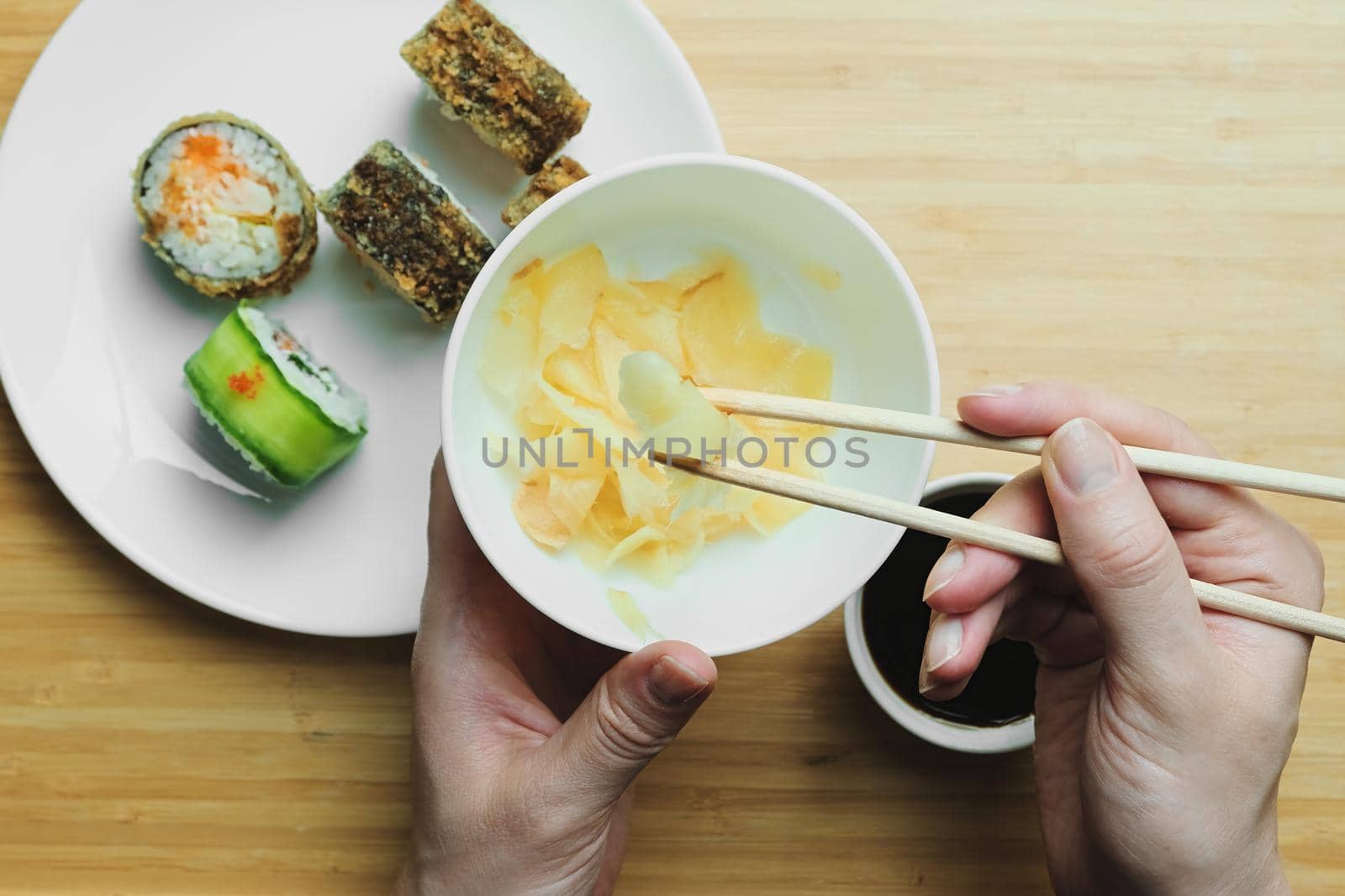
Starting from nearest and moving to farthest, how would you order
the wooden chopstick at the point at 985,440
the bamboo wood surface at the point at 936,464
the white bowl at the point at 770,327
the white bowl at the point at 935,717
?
1. the wooden chopstick at the point at 985,440
2. the white bowl at the point at 770,327
3. the white bowl at the point at 935,717
4. the bamboo wood surface at the point at 936,464

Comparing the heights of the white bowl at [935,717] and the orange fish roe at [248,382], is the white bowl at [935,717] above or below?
below

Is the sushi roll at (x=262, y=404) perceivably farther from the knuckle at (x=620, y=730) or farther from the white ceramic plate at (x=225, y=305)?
the knuckle at (x=620, y=730)

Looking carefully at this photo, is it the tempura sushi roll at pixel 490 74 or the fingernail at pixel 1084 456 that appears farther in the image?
the tempura sushi roll at pixel 490 74

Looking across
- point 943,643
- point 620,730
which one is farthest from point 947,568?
point 620,730

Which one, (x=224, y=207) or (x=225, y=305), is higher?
(x=224, y=207)

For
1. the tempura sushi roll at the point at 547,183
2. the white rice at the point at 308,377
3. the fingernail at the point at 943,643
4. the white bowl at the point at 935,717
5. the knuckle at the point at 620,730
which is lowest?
the white bowl at the point at 935,717

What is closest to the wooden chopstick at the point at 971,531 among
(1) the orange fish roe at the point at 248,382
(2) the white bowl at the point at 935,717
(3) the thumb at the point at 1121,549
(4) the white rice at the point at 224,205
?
(3) the thumb at the point at 1121,549

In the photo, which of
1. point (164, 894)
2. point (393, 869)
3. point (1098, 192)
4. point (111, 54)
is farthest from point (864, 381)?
point (164, 894)

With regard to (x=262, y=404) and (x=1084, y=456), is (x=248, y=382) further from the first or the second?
(x=1084, y=456)
